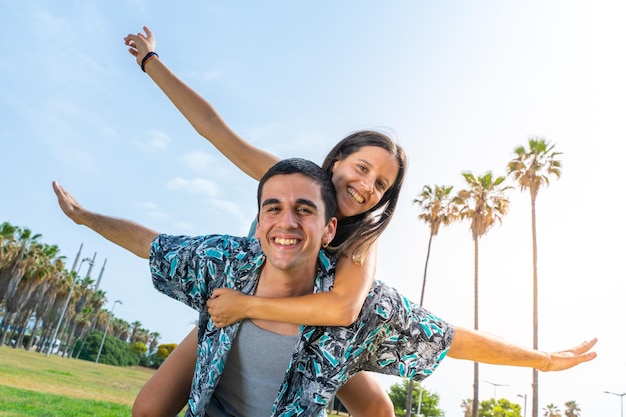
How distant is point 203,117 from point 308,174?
1.03 meters

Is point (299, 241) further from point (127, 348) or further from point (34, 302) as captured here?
point (127, 348)

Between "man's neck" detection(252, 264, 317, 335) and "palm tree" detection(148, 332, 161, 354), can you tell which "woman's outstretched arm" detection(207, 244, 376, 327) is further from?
"palm tree" detection(148, 332, 161, 354)

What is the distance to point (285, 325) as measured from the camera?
2.86 m

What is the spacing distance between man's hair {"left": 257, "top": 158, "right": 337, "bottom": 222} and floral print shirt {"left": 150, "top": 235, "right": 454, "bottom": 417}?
1.06 ft

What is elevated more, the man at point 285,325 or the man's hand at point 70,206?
the man's hand at point 70,206

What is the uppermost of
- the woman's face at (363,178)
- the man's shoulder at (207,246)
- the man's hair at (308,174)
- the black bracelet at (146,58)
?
the black bracelet at (146,58)

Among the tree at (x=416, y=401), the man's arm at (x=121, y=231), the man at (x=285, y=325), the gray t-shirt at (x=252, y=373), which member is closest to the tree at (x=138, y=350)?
the tree at (x=416, y=401)

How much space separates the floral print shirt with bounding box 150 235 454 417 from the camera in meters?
2.72

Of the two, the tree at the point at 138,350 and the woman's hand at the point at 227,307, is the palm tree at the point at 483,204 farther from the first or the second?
the tree at the point at 138,350

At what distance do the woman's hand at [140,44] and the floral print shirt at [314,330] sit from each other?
1382 mm

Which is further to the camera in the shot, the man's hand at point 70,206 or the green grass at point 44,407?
the green grass at point 44,407

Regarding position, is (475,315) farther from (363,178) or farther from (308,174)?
(308,174)

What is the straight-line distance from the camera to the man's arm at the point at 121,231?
311cm

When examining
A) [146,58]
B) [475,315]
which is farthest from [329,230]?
[475,315]
